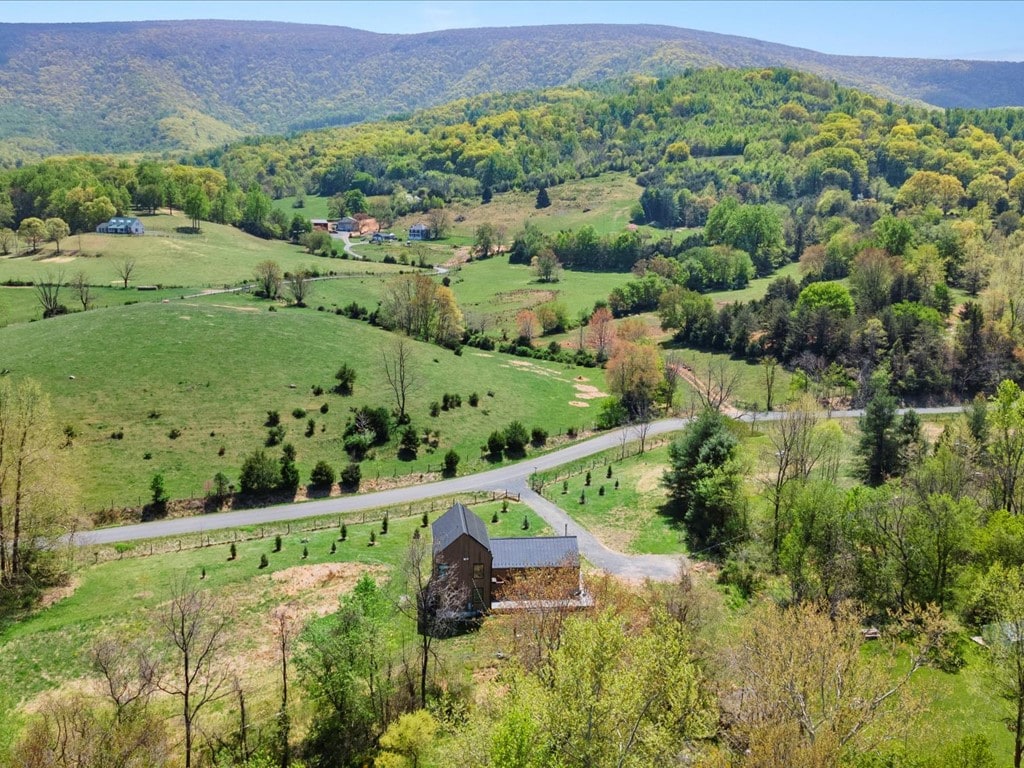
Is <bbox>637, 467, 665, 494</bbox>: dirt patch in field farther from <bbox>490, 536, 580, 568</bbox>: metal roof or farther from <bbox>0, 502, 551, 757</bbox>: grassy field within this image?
<bbox>490, 536, 580, 568</bbox>: metal roof

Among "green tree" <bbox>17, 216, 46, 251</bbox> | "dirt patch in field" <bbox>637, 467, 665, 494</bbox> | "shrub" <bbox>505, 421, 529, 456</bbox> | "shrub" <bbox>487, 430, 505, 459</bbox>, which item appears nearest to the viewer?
"dirt patch in field" <bbox>637, 467, 665, 494</bbox>

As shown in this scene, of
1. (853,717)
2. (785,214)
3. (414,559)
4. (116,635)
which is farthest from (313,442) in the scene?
(785,214)

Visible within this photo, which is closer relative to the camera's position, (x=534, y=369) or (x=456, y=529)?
(x=456, y=529)

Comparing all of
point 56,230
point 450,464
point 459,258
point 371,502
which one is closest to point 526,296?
point 459,258

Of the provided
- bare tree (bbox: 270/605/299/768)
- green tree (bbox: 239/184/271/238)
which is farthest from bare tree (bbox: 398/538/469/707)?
green tree (bbox: 239/184/271/238)

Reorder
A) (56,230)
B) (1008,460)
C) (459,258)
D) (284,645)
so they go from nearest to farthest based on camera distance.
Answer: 1. (284,645)
2. (1008,460)
3. (56,230)
4. (459,258)

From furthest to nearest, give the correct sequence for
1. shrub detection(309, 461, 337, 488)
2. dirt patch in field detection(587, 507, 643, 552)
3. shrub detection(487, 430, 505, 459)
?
shrub detection(487, 430, 505, 459) → shrub detection(309, 461, 337, 488) → dirt patch in field detection(587, 507, 643, 552)

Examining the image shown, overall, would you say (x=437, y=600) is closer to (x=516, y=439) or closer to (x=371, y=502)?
(x=371, y=502)
